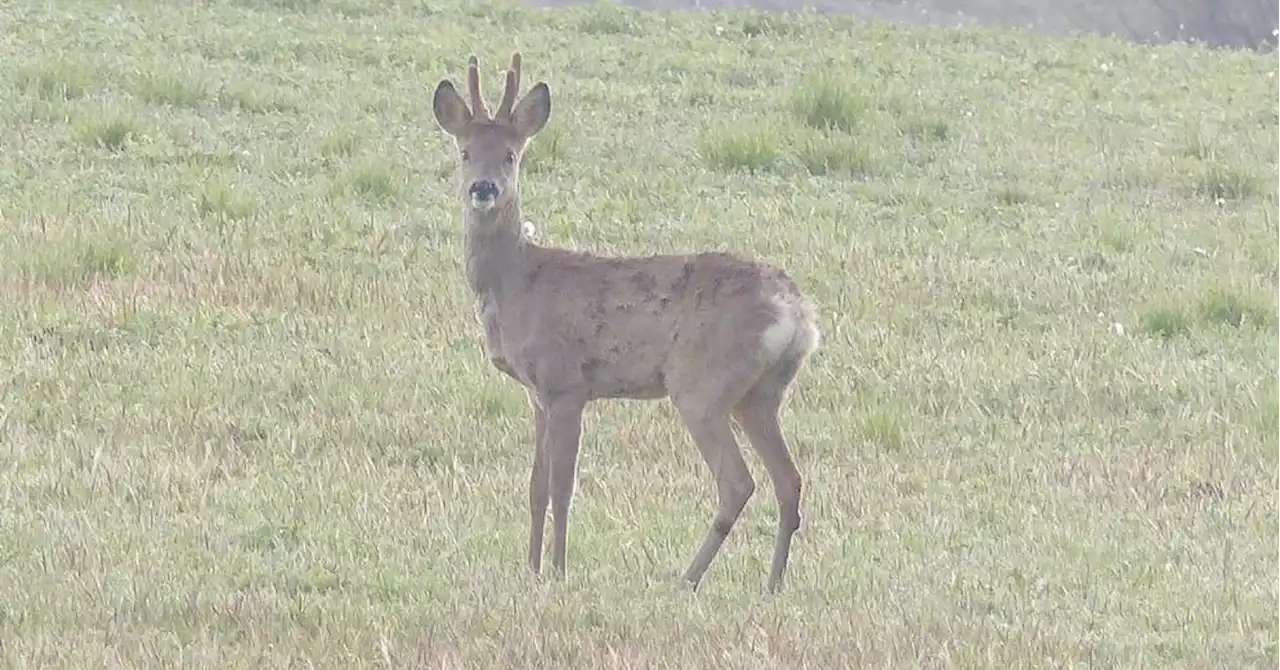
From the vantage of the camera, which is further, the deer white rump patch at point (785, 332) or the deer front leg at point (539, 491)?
the deer front leg at point (539, 491)

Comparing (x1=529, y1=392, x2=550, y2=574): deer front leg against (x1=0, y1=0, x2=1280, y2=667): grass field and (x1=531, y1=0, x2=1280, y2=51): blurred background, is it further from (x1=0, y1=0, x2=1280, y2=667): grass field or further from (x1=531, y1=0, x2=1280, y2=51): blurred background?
(x1=531, y1=0, x2=1280, y2=51): blurred background

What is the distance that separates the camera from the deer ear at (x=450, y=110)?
25.3ft

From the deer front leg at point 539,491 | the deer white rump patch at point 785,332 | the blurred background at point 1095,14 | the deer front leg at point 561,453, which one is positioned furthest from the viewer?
the blurred background at point 1095,14

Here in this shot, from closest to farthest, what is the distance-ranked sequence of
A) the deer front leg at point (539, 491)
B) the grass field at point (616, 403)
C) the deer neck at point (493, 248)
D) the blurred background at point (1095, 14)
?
the grass field at point (616, 403) → the deer front leg at point (539, 491) → the deer neck at point (493, 248) → the blurred background at point (1095, 14)

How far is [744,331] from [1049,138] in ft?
37.2

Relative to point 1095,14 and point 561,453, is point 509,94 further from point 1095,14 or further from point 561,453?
point 1095,14

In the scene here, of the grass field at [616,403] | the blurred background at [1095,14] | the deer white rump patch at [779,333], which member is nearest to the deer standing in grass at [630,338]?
the deer white rump patch at [779,333]

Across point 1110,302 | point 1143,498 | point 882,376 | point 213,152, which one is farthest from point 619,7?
point 1143,498

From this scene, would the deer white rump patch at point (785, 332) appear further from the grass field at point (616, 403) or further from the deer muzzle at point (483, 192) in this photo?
the deer muzzle at point (483, 192)

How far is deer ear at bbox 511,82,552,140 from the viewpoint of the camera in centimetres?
773

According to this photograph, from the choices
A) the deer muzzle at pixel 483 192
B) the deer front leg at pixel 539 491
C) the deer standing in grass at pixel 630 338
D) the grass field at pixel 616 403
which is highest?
the deer muzzle at pixel 483 192

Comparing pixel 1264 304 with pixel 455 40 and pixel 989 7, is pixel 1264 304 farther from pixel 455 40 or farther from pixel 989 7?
pixel 989 7

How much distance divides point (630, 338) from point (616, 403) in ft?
8.51

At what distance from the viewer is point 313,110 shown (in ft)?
54.8
